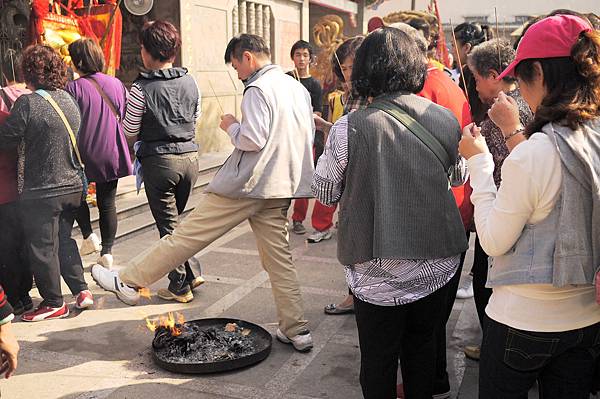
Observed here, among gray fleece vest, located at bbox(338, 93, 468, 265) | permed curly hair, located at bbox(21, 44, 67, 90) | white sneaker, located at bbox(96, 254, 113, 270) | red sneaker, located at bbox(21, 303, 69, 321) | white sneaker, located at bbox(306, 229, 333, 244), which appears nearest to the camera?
gray fleece vest, located at bbox(338, 93, 468, 265)

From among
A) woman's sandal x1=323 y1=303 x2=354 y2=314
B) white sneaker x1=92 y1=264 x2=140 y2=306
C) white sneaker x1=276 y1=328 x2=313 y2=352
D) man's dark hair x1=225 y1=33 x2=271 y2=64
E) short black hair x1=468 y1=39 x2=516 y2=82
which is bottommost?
woman's sandal x1=323 y1=303 x2=354 y2=314

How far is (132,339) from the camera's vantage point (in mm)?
4004

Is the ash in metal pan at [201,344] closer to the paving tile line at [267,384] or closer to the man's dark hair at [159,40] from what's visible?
the paving tile line at [267,384]

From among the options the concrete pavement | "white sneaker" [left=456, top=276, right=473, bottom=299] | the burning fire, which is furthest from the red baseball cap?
"white sneaker" [left=456, top=276, right=473, bottom=299]

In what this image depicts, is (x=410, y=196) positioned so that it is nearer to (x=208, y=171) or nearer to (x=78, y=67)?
(x=78, y=67)

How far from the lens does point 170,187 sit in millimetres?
4480

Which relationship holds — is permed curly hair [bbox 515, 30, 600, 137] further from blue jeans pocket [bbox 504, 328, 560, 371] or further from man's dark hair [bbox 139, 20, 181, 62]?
man's dark hair [bbox 139, 20, 181, 62]

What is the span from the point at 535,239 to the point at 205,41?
9.18m

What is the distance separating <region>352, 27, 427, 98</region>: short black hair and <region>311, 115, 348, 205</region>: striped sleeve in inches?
6.6

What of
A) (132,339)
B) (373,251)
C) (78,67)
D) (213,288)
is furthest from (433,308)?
(78,67)

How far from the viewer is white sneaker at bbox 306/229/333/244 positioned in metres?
6.31

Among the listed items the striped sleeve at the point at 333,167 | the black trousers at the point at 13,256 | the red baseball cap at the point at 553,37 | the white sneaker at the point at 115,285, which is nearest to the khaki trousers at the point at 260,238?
the white sneaker at the point at 115,285

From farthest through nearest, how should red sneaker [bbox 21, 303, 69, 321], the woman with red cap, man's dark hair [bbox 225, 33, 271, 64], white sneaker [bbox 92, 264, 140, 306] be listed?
red sneaker [bbox 21, 303, 69, 321]
white sneaker [bbox 92, 264, 140, 306]
man's dark hair [bbox 225, 33, 271, 64]
the woman with red cap

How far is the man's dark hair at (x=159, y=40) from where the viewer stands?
14.1ft
